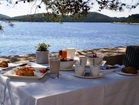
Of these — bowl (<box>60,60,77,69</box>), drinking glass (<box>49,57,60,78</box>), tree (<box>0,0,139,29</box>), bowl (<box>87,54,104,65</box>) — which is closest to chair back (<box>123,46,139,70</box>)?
bowl (<box>87,54,104,65</box>)

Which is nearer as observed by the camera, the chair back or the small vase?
the small vase

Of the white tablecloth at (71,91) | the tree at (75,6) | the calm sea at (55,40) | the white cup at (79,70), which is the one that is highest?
the tree at (75,6)

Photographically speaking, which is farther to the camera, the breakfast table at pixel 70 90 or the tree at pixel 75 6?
the tree at pixel 75 6

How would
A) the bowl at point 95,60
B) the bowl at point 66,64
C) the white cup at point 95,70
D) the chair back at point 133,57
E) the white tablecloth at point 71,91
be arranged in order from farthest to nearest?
the chair back at point 133,57 → the bowl at point 95,60 → the bowl at point 66,64 → the white cup at point 95,70 → the white tablecloth at point 71,91

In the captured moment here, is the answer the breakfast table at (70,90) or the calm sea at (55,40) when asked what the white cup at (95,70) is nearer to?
the breakfast table at (70,90)

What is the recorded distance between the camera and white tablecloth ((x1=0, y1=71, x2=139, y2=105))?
1.31m

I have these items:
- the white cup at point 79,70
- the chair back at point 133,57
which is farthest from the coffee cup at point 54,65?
the chair back at point 133,57

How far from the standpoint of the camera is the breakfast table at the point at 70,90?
1309 millimetres

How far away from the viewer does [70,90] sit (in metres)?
1.37

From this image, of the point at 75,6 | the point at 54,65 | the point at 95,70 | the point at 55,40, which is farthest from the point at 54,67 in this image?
the point at 55,40

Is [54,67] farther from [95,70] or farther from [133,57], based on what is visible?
[133,57]

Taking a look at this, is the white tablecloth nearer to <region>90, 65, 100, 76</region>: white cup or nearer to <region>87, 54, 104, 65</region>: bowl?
<region>90, 65, 100, 76</region>: white cup

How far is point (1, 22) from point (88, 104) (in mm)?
2481

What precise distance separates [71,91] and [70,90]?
0.04 feet
